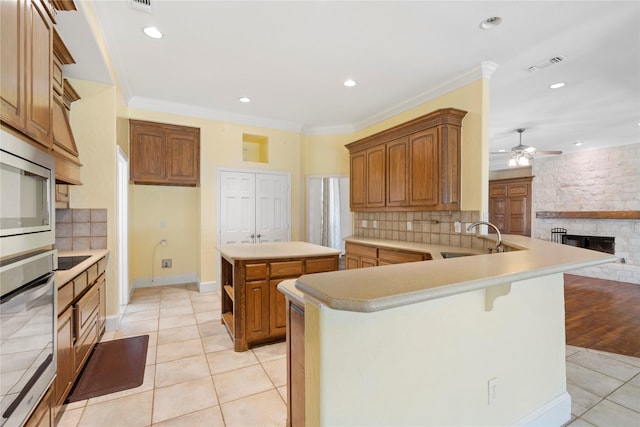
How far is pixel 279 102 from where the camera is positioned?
4.34 metres

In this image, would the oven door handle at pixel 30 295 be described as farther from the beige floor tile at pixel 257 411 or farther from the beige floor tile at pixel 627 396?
the beige floor tile at pixel 627 396

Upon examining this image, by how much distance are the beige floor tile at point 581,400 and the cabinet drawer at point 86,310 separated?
3336 mm

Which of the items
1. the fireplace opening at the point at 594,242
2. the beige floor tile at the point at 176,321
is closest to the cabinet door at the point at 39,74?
the beige floor tile at the point at 176,321

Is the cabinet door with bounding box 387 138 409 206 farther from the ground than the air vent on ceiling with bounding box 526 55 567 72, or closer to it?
closer to it

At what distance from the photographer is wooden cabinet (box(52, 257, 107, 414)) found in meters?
1.77

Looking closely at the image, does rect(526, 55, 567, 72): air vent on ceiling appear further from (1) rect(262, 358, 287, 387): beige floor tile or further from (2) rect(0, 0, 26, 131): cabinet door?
(2) rect(0, 0, 26, 131): cabinet door

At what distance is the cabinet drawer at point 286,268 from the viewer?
2748 mm

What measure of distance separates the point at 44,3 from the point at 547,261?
9.01 feet

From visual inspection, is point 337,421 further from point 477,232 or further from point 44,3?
point 477,232

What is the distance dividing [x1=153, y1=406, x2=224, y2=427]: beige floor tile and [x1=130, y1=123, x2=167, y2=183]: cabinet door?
3.47m

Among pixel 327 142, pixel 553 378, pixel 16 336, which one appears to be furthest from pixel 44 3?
pixel 327 142

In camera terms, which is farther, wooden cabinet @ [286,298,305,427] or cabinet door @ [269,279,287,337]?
cabinet door @ [269,279,287,337]

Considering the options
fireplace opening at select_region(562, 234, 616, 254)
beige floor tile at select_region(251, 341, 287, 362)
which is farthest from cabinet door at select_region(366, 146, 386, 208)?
fireplace opening at select_region(562, 234, 616, 254)

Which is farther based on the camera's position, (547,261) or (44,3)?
Result: (44,3)
